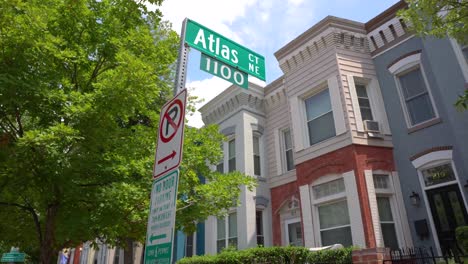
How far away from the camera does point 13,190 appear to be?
23.8ft

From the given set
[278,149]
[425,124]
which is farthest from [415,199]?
[278,149]

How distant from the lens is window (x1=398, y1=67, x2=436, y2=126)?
1145 centimetres

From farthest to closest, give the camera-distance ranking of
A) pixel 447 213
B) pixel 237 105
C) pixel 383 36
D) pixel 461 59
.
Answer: pixel 237 105, pixel 383 36, pixel 461 59, pixel 447 213

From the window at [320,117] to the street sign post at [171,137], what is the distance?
9558 millimetres

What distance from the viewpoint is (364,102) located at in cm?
1275

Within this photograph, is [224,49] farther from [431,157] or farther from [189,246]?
[189,246]

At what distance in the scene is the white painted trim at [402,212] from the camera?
10773 mm

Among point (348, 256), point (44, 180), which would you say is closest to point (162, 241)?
point (44, 180)

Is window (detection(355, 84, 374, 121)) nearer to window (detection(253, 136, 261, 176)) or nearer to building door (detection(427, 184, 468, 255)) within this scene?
building door (detection(427, 184, 468, 255))

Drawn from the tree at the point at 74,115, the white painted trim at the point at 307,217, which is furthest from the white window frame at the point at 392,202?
the tree at the point at 74,115

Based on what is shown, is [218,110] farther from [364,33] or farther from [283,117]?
[364,33]

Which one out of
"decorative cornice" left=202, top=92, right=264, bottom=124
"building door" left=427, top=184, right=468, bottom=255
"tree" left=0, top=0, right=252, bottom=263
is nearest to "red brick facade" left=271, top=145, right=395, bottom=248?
"building door" left=427, top=184, right=468, bottom=255

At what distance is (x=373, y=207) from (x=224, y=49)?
7.48m

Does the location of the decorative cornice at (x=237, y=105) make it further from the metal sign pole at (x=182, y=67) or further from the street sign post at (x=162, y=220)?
the street sign post at (x=162, y=220)
